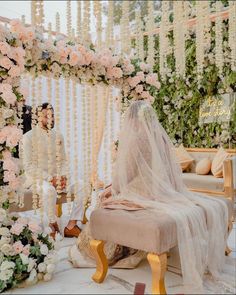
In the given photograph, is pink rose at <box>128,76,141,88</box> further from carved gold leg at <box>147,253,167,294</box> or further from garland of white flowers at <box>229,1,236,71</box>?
garland of white flowers at <box>229,1,236,71</box>

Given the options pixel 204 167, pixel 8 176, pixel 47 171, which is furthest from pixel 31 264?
pixel 204 167

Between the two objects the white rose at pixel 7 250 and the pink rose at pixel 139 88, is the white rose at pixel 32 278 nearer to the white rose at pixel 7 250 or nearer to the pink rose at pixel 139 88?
the white rose at pixel 7 250

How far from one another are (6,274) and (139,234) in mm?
1106

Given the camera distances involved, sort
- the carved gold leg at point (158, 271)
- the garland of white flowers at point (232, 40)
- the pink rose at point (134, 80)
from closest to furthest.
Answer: the carved gold leg at point (158, 271)
the pink rose at point (134, 80)
the garland of white flowers at point (232, 40)

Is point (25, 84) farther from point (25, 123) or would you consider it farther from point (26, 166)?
point (25, 123)

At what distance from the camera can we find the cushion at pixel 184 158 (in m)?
6.43

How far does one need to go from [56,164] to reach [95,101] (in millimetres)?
947

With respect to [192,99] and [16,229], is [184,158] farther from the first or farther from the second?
[16,229]

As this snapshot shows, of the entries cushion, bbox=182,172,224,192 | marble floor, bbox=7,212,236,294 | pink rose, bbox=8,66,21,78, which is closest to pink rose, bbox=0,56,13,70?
pink rose, bbox=8,66,21,78

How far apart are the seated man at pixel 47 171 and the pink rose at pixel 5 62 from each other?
1217mm

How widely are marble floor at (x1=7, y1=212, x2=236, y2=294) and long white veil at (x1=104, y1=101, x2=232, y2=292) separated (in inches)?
11.6

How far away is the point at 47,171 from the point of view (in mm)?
4508

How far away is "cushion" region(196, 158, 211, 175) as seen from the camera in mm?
6035

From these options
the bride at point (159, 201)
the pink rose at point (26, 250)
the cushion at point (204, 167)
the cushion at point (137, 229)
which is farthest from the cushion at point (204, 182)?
the pink rose at point (26, 250)
